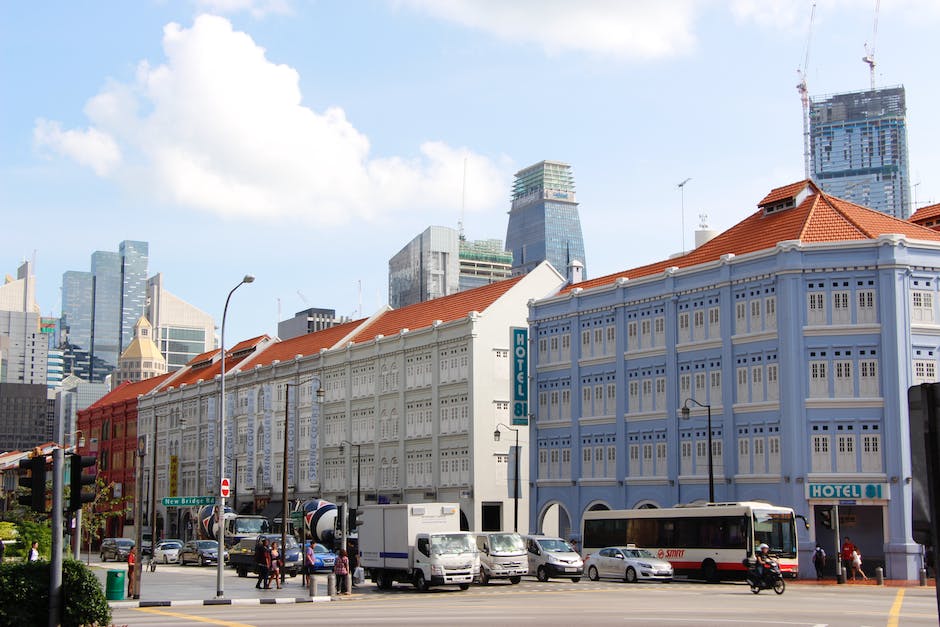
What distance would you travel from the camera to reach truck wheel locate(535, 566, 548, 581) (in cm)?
4884

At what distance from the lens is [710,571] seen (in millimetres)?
48188

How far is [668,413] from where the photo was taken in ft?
201

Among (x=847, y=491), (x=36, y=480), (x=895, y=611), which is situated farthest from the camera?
(x=847, y=491)

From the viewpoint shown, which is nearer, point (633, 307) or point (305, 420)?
point (633, 307)

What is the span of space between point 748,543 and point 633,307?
2050 cm

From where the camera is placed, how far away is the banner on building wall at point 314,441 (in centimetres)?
9169

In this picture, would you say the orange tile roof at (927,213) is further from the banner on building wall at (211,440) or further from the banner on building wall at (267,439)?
the banner on building wall at (211,440)

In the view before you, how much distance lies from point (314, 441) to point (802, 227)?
47.7m

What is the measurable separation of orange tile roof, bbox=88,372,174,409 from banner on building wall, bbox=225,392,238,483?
2196 cm

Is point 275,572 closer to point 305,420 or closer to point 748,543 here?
point 748,543

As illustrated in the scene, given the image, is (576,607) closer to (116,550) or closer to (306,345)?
(116,550)

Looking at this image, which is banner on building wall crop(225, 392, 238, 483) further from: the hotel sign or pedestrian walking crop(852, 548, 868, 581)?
pedestrian walking crop(852, 548, 868, 581)

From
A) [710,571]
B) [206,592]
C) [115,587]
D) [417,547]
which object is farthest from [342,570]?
[710,571]

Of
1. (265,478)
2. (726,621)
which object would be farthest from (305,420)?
(726,621)
